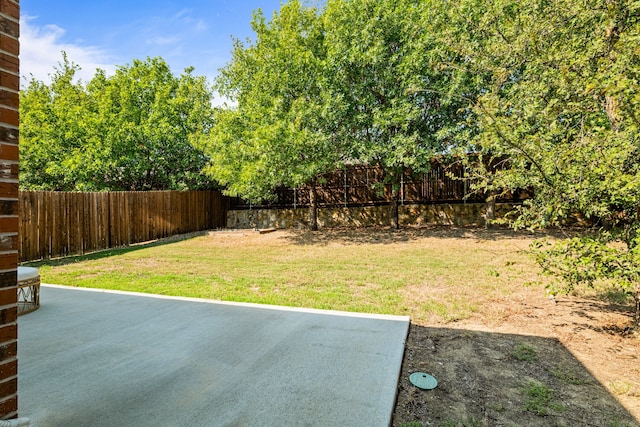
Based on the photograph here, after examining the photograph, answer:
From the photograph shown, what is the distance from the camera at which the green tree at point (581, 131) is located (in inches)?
110

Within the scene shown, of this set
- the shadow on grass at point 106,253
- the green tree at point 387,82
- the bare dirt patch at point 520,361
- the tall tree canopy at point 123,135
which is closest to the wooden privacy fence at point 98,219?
the shadow on grass at point 106,253

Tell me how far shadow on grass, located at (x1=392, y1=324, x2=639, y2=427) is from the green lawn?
2.20 feet

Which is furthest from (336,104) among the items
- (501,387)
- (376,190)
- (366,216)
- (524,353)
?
(501,387)

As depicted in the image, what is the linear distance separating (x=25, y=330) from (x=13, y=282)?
2553mm

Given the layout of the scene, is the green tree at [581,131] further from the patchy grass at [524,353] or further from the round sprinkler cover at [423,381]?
the round sprinkler cover at [423,381]

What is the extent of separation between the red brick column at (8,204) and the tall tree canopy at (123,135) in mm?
11125

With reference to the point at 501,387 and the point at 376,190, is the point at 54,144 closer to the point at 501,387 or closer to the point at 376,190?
the point at 376,190

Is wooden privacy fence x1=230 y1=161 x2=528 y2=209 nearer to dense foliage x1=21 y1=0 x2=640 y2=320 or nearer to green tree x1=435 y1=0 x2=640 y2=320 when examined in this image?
dense foliage x1=21 y1=0 x2=640 y2=320

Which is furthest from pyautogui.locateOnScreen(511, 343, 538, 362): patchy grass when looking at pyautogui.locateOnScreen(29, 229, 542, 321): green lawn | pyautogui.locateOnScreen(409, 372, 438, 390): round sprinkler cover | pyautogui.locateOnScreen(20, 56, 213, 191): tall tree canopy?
pyautogui.locateOnScreen(20, 56, 213, 191): tall tree canopy

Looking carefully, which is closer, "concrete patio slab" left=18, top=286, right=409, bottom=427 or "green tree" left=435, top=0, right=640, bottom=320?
"concrete patio slab" left=18, top=286, right=409, bottom=427

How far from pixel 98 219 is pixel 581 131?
35.2ft

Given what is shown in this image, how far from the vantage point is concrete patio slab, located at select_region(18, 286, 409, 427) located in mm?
1925

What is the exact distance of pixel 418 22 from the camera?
9.18 metres

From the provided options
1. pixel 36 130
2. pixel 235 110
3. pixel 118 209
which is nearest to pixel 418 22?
pixel 235 110
